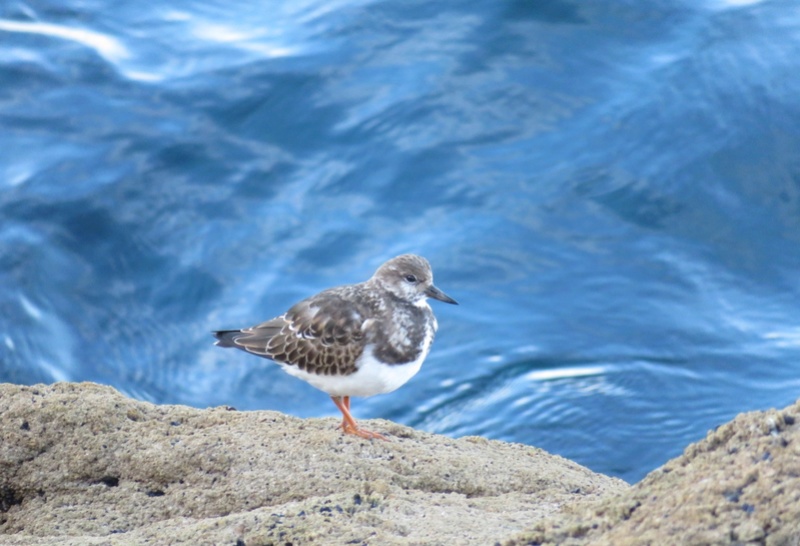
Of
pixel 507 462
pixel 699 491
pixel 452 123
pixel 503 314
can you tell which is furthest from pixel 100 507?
pixel 452 123

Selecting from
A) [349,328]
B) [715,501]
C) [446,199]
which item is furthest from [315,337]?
[446,199]

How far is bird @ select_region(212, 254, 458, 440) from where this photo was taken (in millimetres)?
5039

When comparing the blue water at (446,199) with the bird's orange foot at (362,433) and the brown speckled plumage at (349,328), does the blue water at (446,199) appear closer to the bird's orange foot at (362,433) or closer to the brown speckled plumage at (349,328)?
the brown speckled plumage at (349,328)

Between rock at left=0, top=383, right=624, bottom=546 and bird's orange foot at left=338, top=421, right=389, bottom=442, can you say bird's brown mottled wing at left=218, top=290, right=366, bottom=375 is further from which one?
rock at left=0, top=383, right=624, bottom=546

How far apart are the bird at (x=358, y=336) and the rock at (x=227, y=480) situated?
1.65 feet

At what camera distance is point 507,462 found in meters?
4.45

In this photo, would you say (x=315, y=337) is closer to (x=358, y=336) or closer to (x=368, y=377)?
(x=358, y=336)

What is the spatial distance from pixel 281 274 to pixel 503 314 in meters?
2.18

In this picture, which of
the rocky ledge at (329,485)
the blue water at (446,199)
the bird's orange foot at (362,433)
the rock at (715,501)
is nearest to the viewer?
the rock at (715,501)

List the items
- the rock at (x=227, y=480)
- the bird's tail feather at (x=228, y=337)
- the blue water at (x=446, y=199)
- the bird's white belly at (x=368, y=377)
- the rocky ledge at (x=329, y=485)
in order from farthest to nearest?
the blue water at (x=446, y=199) → the bird's tail feather at (x=228, y=337) → the bird's white belly at (x=368, y=377) → the rock at (x=227, y=480) → the rocky ledge at (x=329, y=485)

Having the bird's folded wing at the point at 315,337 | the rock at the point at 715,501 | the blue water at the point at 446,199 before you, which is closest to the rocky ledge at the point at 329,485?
the rock at the point at 715,501

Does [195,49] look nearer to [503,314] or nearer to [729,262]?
[503,314]

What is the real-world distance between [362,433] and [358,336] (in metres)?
0.64

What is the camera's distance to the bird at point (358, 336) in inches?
198
